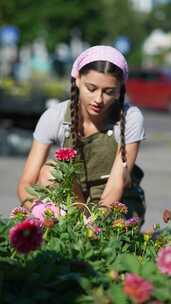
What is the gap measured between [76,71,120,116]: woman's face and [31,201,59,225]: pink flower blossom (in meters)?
0.68

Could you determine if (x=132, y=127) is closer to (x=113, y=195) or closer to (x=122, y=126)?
(x=122, y=126)

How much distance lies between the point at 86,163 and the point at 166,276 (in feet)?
6.12

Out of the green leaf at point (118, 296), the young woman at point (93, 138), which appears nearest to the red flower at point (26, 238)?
the green leaf at point (118, 296)

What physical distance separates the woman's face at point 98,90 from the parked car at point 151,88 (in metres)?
30.9

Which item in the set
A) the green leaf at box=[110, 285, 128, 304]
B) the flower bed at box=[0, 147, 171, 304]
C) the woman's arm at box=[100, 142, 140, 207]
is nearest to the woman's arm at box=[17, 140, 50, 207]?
the woman's arm at box=[100, 142, 140, 207]

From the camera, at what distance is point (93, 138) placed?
4742 mm

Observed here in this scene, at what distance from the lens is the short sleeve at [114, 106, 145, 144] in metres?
4.70

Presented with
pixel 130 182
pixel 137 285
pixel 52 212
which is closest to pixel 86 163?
pixel 130 182

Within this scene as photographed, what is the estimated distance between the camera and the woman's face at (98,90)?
436cm

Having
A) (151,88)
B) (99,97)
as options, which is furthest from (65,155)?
(151,88)

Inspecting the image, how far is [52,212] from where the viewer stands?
3.81 m

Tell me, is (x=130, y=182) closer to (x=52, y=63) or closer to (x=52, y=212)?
(x=52, y=212)

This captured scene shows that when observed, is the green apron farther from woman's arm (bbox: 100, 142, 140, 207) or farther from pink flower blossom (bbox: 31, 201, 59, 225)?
pink flower blossom (bbox: 31, 201, 59, 225)

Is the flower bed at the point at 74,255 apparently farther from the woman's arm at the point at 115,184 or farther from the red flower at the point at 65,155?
the woman's arm at the point at 115,184
